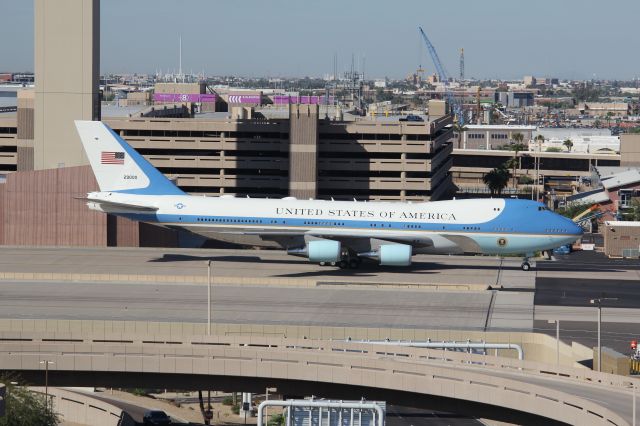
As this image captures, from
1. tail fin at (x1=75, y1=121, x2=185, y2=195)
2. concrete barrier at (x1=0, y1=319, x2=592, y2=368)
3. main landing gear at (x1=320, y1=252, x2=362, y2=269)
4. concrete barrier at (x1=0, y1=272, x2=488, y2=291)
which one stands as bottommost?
concrete barrier at (x1=0, y1=319, x2=592, y2=368)

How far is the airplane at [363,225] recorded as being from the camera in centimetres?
8162

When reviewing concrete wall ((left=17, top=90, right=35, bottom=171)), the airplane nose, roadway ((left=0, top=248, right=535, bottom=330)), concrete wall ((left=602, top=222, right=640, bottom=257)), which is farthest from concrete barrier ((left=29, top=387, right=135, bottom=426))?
concrete wall ((left=17, top=90, right=35, bottom=171))

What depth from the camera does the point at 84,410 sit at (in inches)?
2377

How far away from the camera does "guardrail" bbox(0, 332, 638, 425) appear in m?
46.9

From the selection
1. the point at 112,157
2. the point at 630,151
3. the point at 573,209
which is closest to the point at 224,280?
the point at 112,157

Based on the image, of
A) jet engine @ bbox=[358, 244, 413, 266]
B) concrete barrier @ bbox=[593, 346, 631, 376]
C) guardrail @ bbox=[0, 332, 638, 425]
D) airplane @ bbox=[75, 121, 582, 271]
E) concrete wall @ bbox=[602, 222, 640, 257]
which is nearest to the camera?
guardrail @ bbox=[0, 332, 638, 425]

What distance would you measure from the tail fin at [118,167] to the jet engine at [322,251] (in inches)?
365

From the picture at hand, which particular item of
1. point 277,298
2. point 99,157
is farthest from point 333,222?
point 99,157

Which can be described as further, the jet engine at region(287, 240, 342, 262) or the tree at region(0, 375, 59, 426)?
the jet engine at region(287, 240, 342, 262)

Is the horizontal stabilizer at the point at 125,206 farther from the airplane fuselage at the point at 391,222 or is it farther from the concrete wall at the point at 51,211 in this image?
the concrete wall at the point at 51,211

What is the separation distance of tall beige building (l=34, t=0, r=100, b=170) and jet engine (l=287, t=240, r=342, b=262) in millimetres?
27778

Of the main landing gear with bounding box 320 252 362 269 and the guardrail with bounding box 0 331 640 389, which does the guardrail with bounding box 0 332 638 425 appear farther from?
the main landing gear with bounding box 320 252 362 269

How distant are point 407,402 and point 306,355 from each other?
441 centimetres

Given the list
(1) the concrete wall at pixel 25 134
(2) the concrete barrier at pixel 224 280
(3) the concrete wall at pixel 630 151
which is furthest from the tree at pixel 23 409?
(3) the concrete wall at pixel 630 151
